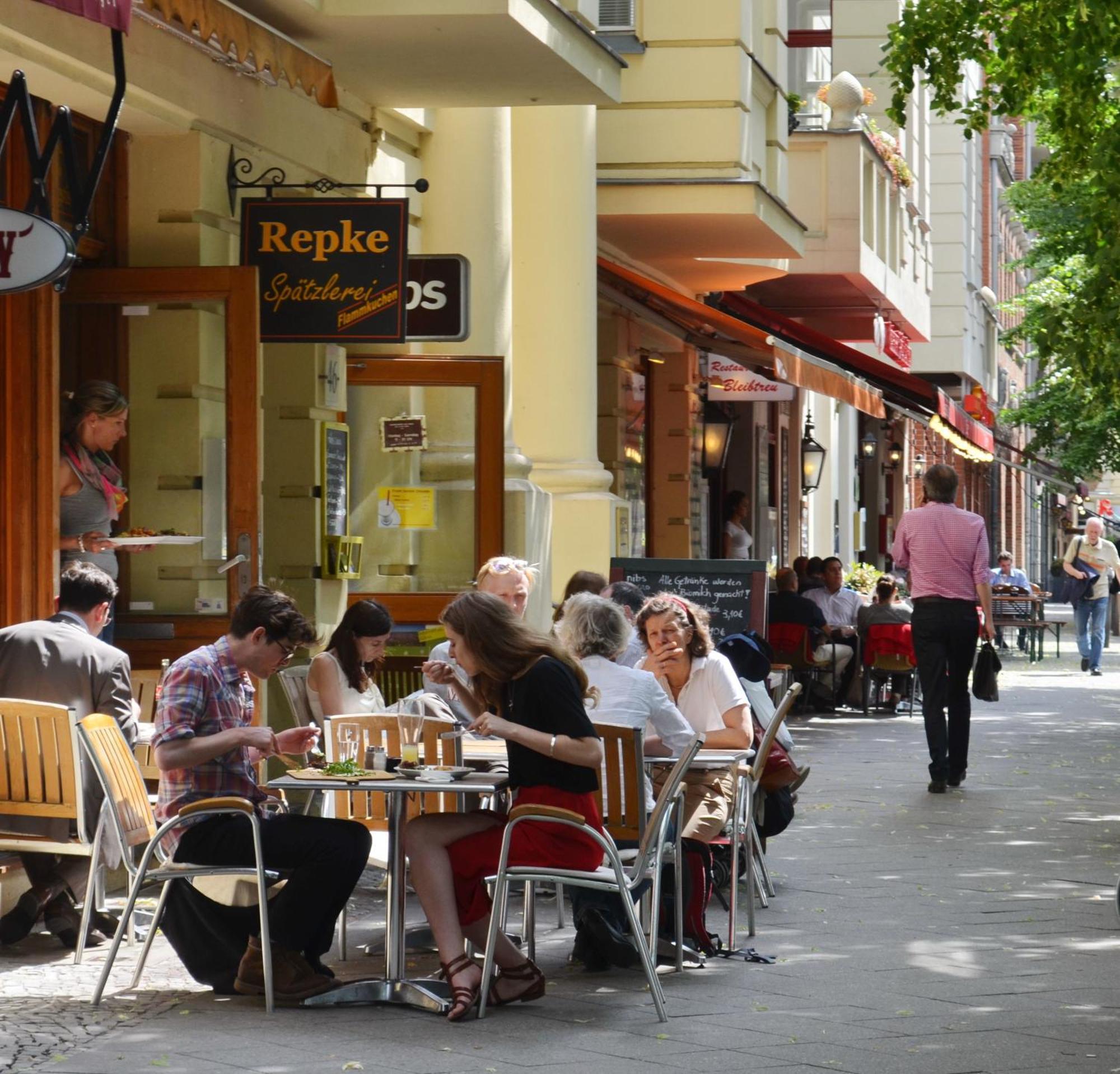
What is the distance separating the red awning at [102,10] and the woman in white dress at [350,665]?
2531mm

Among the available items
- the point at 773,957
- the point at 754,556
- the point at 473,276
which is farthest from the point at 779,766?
the point at 754,556

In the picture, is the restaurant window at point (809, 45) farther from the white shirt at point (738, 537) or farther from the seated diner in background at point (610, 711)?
the seated diner in background at point (610, 711)

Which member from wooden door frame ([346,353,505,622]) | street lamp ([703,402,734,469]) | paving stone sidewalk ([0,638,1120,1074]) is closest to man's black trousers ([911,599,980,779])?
paving stone sidewalk ([0,638,1120,1074])

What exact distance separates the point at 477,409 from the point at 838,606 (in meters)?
7.93

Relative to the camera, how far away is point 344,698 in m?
8.90

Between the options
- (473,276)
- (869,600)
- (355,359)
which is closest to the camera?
(355,359)

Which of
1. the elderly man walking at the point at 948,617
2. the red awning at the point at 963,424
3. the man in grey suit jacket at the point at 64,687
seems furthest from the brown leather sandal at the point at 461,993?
the red awning at the point at 963,424

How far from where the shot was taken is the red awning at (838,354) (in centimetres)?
2203

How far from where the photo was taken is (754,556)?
1011 inches

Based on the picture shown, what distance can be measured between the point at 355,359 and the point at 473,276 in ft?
4.37

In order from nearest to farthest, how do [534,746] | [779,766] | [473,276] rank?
[534,746]
[779,766]
[473,276]

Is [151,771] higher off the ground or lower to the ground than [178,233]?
lower

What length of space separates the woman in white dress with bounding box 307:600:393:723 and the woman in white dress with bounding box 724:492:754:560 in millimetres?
14338

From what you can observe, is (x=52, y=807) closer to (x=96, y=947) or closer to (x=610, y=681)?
(x=96, y=947)
